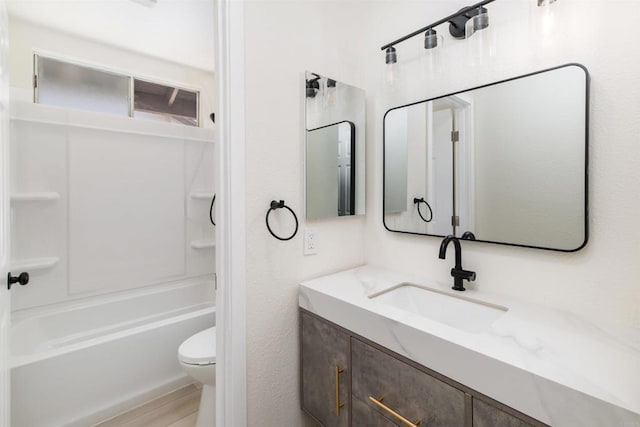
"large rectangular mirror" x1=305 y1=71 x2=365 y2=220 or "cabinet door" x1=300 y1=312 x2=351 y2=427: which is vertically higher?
"large rectangular mirror" x1=305 y1=71 x2=365 y2=220

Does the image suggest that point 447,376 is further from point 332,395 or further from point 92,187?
point 92,187

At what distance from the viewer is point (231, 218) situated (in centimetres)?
112

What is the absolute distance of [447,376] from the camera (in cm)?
80

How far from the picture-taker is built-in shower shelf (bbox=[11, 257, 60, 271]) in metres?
2.00

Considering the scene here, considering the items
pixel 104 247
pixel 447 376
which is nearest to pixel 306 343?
pixel 447 376

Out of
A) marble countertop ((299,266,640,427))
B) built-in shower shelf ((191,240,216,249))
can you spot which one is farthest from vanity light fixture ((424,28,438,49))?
built-in shower shelf ((191,240,216,249))

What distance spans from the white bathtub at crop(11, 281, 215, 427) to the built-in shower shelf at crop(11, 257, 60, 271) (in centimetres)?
31

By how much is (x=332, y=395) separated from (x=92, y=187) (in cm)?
235

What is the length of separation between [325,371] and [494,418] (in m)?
Result: 0.65

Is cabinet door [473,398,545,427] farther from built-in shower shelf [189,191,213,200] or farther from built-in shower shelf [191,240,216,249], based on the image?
built-in shower shelf [189,191,213,200]

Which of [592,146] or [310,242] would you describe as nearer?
[592,146]

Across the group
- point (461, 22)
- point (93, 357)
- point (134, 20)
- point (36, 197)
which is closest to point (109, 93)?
point (134, 20)

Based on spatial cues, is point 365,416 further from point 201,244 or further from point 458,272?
point 201,244

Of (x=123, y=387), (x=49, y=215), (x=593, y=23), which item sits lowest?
(x=123, y=387)
